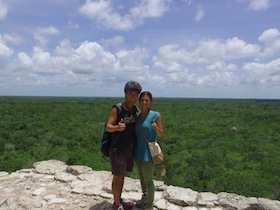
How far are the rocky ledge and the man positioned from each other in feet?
2.71

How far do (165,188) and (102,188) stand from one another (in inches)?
42.8

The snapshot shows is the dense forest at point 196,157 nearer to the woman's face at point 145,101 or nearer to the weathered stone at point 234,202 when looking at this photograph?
the weathered stone at point 234,202

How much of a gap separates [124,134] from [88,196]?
5.30ft

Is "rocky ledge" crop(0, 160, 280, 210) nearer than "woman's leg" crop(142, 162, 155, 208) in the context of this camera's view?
No

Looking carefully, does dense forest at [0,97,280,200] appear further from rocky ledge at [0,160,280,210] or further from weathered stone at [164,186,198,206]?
weathered stone at [164,186,198,206]

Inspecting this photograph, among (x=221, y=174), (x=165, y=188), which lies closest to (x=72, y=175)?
(x=165, y=188)

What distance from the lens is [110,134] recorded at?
3908 millimetres

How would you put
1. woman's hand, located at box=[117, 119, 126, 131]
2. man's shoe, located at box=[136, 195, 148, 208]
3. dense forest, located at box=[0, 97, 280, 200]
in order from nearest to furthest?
woman's hand, located at box=[117, 119, 126, 131]
man's shoe, located at box=[136, 195, 148, 208]
dense forest, located at box=[0, 97, 280, 200]

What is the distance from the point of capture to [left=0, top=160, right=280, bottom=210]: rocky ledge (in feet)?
14.7

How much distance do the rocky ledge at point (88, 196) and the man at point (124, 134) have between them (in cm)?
83

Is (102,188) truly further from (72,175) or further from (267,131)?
(267,131)

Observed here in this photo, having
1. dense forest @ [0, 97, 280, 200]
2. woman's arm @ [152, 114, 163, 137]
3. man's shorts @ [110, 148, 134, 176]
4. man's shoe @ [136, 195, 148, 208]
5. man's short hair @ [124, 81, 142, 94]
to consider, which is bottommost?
dense forest @ [0, 97, 280, 200]

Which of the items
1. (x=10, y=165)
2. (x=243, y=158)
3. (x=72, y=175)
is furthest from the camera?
(x=243, y=158)

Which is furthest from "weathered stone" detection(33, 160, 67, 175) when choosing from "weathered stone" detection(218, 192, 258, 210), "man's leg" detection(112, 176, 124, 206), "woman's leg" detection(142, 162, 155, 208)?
"weathered stone" detection(218, 192, 258, 210)
